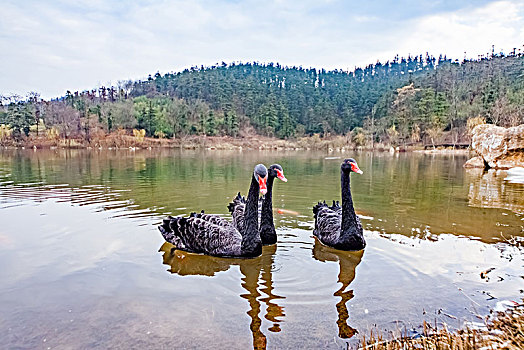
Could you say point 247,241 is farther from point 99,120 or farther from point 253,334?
point 99,120

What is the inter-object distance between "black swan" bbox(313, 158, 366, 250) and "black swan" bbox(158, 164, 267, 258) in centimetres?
128

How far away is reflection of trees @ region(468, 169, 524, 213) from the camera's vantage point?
8.63m

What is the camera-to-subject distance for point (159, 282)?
13.8ft

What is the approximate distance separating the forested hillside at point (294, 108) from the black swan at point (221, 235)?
1680 inches

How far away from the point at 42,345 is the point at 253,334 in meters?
1.78

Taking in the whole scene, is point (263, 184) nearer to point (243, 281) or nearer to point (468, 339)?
point (243, 281)

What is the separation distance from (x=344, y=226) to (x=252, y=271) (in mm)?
1672

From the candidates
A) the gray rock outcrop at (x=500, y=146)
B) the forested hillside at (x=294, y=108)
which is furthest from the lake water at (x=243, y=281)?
the forested hillside at (x=294, y=108)

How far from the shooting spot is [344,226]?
535cm

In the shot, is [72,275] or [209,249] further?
[209,249]

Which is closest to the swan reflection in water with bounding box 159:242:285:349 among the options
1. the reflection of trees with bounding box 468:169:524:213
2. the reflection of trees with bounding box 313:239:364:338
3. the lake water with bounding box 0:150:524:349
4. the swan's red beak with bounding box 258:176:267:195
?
the lake water with bounding box 0:150:524:349

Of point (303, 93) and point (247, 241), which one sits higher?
point (303, 93)

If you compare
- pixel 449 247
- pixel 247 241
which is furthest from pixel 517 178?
pixel 247 241

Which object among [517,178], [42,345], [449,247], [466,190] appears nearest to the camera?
[42,345]
